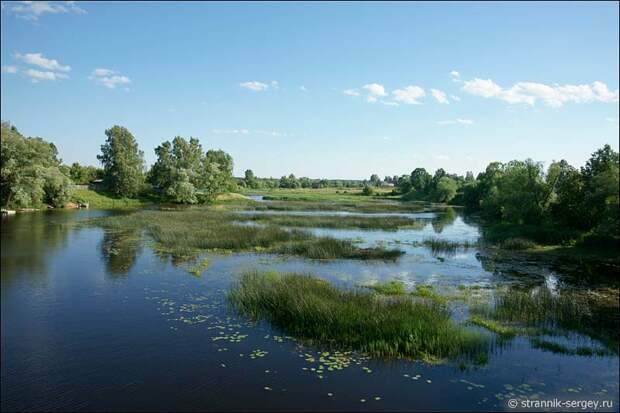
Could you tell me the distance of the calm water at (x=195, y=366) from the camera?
459 inches

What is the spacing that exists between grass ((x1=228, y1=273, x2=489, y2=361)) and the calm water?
0.68 m

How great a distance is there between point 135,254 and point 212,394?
2297 cm

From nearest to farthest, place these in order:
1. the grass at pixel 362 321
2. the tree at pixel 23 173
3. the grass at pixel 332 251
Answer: the grass at pixel 362 321, the grass at pixel 332 251, the tree at pixel 23 173

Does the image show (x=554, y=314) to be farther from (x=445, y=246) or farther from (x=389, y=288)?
(x=445, y=246)

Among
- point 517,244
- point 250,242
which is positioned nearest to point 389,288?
point 250,242

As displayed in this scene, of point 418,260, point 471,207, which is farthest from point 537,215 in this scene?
point 471,207

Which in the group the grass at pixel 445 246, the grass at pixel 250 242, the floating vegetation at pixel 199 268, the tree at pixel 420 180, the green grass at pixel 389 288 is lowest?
the green grass at pixel 389 288

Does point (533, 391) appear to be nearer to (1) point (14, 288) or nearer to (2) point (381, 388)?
(2) point (381, 388)

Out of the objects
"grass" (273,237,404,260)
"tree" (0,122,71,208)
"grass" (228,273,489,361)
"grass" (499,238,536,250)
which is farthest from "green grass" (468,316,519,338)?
"tree" (0,122,71,208)

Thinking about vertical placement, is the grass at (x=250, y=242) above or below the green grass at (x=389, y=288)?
above

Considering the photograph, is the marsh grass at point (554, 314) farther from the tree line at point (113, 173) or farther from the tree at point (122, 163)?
the tree at point (122, 163)

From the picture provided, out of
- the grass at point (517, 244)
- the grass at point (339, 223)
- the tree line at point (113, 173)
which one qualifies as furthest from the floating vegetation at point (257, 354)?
the tree line at point (113, 173)

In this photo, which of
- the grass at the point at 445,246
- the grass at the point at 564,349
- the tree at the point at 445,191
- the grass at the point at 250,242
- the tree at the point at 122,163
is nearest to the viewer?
the grass at the point at 564,349

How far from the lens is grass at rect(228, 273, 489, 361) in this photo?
1454cm
